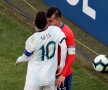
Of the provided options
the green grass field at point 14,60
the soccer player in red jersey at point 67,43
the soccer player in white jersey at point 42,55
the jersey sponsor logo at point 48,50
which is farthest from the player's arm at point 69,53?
the green grass field at point 14,60

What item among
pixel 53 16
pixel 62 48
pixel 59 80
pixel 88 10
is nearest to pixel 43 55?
pixel 62 48

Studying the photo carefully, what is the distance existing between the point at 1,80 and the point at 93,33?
3336 mm

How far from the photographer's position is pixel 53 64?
271 inches

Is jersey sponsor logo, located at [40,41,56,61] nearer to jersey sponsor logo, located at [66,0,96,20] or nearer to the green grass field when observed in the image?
the green grass field

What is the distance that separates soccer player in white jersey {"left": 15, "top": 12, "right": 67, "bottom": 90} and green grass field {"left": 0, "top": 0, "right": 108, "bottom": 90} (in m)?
2.64

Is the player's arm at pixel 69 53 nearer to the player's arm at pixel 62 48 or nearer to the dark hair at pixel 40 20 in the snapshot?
the player's arm at pixel 62 48

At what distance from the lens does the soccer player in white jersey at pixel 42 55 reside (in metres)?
6.76

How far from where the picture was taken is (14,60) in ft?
35.5

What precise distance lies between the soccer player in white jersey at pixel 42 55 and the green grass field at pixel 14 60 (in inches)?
104

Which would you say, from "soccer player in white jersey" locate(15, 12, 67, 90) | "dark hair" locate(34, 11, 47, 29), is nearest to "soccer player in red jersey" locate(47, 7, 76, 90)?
"soccer player in white jersey" locate(15, 12, 67, 90)

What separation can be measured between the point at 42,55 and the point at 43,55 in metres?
0.01

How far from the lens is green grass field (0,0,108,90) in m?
9.71

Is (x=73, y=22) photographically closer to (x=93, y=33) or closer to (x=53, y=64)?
(x=93, y=33)

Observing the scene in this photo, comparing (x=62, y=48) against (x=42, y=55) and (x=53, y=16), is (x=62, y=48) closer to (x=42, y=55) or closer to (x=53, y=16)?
(x=42, y=55)
